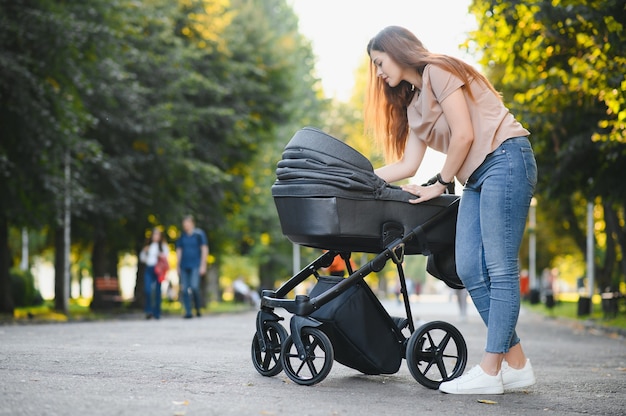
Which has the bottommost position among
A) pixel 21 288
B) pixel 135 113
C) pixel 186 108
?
pixel 21 288

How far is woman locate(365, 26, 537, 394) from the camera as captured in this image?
5883 mm

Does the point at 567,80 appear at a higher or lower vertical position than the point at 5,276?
higher

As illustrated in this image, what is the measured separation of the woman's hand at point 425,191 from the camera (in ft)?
20.1

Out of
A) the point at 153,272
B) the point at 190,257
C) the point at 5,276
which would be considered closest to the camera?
the point at 190,257

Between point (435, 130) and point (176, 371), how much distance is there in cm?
222

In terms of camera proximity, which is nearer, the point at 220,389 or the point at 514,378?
the point at 220,389

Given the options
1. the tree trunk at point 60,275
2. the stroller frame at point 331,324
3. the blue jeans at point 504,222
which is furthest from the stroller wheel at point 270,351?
the tree trunk at point 60,275

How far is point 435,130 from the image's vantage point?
20.2 feet

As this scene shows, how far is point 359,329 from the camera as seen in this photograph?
20.1 ft

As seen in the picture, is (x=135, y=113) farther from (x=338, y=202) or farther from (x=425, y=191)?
(x=338, y=202)

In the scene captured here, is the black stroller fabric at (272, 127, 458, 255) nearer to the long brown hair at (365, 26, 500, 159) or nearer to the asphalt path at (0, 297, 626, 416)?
the long brown hair at (365, 26, 500, 159)

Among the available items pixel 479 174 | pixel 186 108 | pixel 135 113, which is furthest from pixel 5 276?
pixel 479 174

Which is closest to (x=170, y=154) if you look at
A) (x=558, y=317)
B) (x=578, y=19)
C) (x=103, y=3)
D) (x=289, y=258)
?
(x=103, y=3)

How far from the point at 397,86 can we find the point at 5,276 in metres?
18.1
